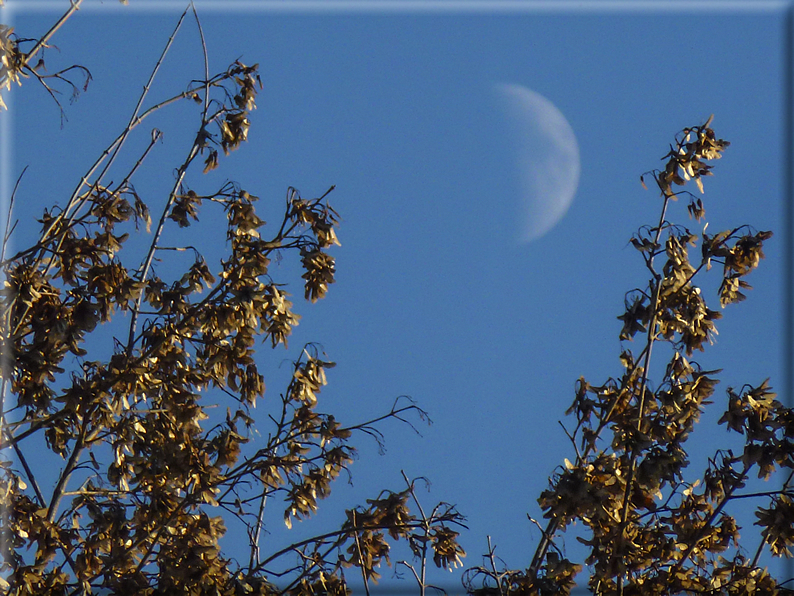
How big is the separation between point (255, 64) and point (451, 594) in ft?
8.66

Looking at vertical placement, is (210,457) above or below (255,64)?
below

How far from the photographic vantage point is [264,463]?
148 inches

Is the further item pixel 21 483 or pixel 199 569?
pixel 21 483

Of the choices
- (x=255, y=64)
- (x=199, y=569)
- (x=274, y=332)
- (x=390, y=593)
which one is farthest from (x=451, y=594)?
(x=255, y=64)

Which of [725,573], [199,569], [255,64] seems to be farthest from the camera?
[255,64]

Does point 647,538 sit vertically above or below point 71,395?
below

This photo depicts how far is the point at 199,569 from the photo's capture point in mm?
3424

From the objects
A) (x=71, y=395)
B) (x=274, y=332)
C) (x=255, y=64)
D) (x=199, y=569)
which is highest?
(x=255, y=64)

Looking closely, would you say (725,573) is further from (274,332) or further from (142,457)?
(142,457)

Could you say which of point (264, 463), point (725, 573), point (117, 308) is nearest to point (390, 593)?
point (264, 463)

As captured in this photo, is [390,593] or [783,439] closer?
[783,439]

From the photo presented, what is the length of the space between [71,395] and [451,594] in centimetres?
177

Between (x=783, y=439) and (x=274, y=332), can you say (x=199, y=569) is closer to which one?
(x=274, y=332)

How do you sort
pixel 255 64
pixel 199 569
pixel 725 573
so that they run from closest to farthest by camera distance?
pixel 199 569
pixel 725 573
pixel 255 64
